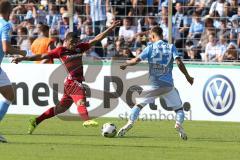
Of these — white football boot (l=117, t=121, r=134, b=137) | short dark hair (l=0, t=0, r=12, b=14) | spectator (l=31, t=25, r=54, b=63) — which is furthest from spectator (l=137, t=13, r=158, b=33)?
short dark hair (l=0, t=0, r=12, b=14)

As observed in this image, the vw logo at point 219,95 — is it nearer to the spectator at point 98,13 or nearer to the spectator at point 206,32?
the spectator at point 206,32

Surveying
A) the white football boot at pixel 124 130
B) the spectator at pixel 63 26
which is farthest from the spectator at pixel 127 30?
the white football boot at pixel 124 130

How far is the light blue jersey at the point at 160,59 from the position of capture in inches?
645

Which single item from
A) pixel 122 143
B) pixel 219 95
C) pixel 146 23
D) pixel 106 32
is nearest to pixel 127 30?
pixel 146 23

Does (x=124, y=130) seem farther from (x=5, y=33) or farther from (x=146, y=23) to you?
(x=146, y=23)

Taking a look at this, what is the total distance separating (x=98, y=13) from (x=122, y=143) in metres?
9.52

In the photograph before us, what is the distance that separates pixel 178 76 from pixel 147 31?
249 centimetres

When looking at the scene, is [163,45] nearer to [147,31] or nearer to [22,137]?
[22,137]

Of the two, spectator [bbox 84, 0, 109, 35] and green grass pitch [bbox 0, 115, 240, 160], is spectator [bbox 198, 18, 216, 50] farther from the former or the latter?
green grass pitch [bbox 0, 115, 240, 160]

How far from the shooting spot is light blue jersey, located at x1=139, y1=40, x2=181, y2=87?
16.4 meters

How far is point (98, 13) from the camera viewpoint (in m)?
24.2

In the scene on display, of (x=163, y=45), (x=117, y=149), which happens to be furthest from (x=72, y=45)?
(x=117, y=149)

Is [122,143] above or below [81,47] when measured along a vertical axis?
below

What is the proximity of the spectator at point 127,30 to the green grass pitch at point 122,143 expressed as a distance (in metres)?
4.12
